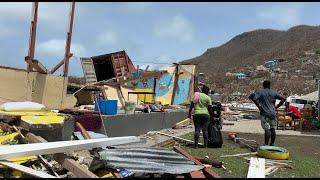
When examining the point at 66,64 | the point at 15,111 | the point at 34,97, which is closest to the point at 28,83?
the point at 34,97

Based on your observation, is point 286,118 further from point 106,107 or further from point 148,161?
point 148,161

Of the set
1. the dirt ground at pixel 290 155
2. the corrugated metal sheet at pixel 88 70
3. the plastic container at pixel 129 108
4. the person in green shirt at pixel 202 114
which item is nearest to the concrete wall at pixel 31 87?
the plastic container at pixel 129 108

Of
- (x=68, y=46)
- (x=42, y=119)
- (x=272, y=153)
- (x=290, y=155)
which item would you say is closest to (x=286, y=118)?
(x=290, y=155)

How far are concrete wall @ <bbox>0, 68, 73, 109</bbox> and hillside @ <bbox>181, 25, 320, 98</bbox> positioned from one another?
16.7 m

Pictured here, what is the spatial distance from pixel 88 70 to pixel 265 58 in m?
63.6

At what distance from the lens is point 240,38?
11462 cm

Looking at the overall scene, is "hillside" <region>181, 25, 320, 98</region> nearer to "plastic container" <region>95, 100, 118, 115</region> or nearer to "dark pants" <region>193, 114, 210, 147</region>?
"plastic container" <region>95, 100, 118, 115</region>

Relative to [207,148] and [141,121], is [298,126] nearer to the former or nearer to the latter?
[141,121]

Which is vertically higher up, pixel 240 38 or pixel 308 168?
pixel 240 38

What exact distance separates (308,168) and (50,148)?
501 cm

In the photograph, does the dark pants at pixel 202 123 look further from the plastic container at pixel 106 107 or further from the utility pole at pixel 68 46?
the utility pole at pixel 68 46

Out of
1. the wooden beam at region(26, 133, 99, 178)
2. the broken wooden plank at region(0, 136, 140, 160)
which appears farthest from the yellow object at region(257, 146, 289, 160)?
the wooden beam at region(26, 133, 99, 178)

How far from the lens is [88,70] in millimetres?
21938

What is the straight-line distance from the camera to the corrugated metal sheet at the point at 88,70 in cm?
2178
